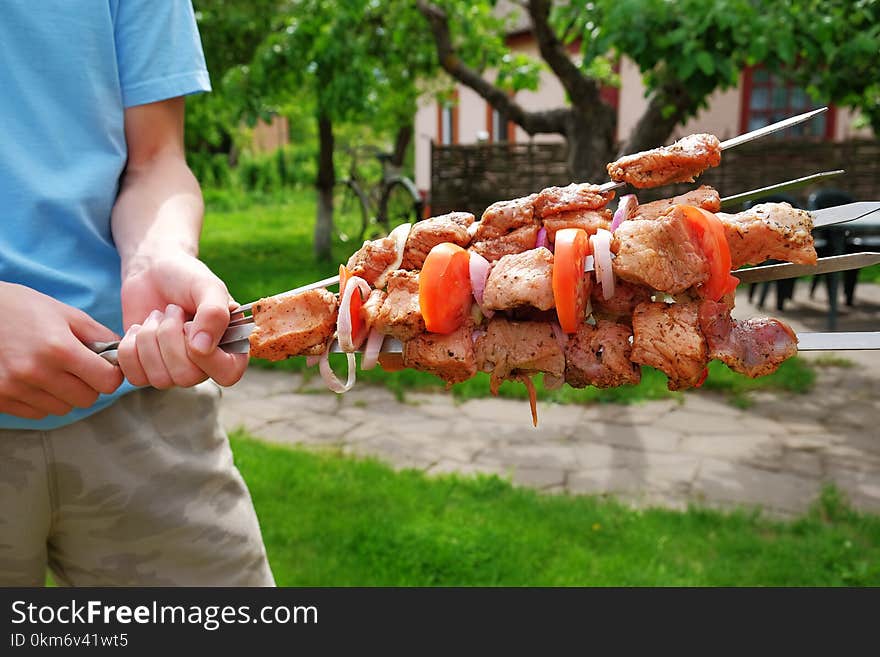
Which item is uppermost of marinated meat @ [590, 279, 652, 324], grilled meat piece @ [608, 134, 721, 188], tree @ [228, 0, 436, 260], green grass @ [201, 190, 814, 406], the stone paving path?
tree @ [228, 0, 436, 260]

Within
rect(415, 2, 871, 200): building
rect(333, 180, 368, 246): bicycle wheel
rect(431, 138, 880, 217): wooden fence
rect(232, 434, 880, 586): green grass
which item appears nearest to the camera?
rect(232, 434, 880, 586): green grass

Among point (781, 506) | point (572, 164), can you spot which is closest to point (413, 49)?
point (572, 164)

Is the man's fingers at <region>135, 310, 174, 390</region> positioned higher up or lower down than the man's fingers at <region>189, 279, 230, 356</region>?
lower down

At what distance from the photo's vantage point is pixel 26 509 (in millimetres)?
1702

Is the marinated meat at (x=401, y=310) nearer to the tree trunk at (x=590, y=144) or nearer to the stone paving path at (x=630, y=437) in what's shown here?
the stone paving path at (x=630, y=437)

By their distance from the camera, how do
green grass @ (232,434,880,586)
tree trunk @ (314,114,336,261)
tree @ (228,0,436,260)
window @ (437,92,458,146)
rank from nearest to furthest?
green grass @ (232,434,880,586) → tree @ (228,0,436,260) → tree trunk @ (314,114,336,261) → window @ (437,92,458,146)

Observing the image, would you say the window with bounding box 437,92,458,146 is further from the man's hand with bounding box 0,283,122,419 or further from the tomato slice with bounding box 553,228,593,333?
the tomato slice with bounding box 553,228,593,333

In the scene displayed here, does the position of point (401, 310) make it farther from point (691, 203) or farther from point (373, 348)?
point (691, 203)

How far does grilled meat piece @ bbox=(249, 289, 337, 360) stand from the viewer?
1.41 meters

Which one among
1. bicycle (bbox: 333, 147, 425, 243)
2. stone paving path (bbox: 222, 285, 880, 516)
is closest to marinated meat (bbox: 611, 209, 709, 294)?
stone paving path (bbox: 222, 285, 880, 516)

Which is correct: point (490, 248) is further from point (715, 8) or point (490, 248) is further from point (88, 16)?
point (715, 8)

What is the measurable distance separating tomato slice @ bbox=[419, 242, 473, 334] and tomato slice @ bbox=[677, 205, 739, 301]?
0.36m

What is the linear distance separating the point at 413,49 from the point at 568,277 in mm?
8731

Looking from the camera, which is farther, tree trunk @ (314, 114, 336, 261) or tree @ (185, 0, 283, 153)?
tree trunk @ (314, 114, 336, 261)
